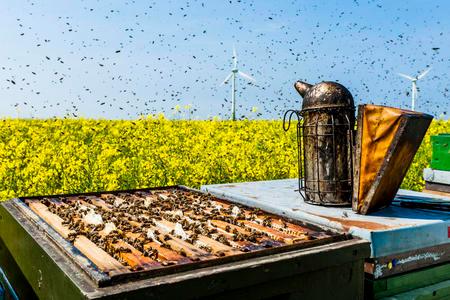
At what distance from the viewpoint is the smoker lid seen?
485cm

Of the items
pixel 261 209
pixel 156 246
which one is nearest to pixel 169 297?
pixel 156 246

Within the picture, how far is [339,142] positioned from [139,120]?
31.5 ft

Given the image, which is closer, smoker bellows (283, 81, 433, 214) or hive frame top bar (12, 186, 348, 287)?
hive frame top bar (12, 186, 348, 287)

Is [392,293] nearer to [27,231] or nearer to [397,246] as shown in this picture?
[397,246]

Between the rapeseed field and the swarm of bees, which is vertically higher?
the rapeseed field

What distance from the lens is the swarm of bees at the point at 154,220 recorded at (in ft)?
10.1

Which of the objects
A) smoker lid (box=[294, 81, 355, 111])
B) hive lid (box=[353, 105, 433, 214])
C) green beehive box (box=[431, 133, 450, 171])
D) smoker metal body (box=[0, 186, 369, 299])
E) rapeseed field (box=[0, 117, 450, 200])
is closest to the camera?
smoker metal body (box=[0, 186, 369, 299])

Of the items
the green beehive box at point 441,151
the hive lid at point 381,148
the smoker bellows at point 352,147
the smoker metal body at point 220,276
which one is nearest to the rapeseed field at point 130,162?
the green beehive box at point 441,151

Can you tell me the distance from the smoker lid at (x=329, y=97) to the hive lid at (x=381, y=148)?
46 centimetres

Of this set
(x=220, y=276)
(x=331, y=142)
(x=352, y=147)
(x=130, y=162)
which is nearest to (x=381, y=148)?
(x=352, y=147)

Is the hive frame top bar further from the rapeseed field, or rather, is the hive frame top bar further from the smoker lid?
the rapeseed field

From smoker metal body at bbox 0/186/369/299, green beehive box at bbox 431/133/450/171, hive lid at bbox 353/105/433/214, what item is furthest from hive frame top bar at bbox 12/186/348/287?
green beehive box at bbox 431/133/450/171

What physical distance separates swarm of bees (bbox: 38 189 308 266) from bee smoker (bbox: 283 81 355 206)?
104cm

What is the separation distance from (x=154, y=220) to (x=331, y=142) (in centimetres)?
212
